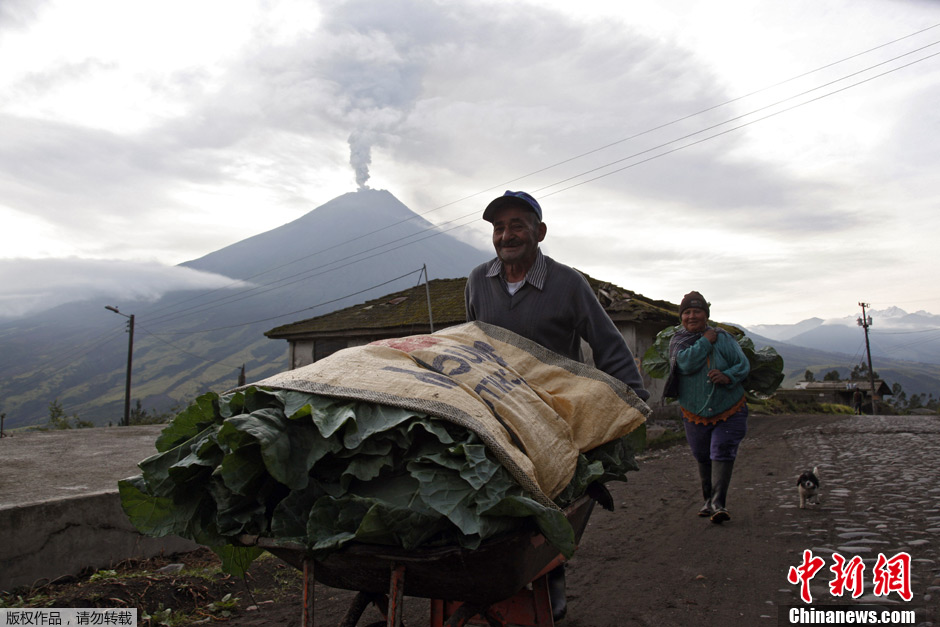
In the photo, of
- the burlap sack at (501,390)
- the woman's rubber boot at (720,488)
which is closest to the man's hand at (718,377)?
the woman's rubber boot at (720,488)

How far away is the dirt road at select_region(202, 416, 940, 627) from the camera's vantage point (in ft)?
11.4

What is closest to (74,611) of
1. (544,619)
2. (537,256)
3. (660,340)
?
(544,619)

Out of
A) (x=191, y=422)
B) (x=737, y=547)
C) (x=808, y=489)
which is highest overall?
(x=191, y=422)

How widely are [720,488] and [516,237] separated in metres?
3.55

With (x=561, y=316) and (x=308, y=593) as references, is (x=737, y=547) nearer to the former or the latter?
(x=561, y=316)

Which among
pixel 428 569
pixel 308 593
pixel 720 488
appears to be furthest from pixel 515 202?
pixel 720 488

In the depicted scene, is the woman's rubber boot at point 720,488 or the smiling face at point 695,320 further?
the smiling face at point 695,320

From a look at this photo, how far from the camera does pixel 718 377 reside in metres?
5.34

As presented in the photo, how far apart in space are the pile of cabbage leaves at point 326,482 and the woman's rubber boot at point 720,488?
13.4 ft

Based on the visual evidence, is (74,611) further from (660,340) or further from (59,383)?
(59,383)

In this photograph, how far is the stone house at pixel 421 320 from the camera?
14969mm
